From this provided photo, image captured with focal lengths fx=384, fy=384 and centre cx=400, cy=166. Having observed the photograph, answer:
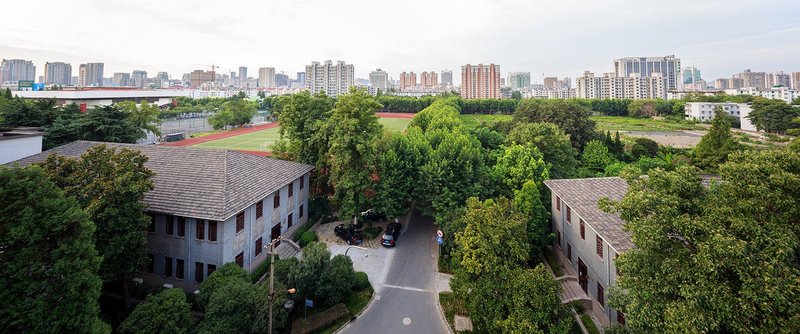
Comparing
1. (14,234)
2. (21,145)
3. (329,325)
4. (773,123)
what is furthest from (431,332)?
(773,123)

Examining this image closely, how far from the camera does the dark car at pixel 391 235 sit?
92.0 ft

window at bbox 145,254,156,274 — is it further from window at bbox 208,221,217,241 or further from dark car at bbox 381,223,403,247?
dark car at bbox 381,223,403,247

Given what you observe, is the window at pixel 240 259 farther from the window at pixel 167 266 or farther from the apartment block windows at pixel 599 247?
the apartment block windows at pixel 599 247

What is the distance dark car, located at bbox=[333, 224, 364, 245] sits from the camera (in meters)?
28.5

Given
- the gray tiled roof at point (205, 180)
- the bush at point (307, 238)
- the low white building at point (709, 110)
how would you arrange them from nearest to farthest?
the gray tiled roof at point (205, 180), the bush at point (307, 238), the low white building at point (709, 110)

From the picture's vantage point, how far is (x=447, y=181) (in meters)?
27.8

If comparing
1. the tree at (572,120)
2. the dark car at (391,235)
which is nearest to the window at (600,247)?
the dark car at (391,235)

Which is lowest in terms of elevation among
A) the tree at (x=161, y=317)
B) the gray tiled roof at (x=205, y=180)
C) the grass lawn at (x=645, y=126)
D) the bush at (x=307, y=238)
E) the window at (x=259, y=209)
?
the grass lawn at (x=645, y=126)

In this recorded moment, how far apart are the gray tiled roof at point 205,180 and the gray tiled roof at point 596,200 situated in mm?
18214

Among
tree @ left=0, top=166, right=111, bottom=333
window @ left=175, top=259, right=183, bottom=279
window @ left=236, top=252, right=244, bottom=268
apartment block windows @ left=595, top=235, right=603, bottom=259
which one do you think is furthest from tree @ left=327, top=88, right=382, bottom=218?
tree @ left=0, top=166, right=111, bottom=333

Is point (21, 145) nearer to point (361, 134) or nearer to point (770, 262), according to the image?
point (361, 134)

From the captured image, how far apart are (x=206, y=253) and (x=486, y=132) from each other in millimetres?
30858

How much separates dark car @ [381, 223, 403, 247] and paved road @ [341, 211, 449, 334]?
497 millimetres

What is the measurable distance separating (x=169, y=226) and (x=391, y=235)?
46.5 ft
